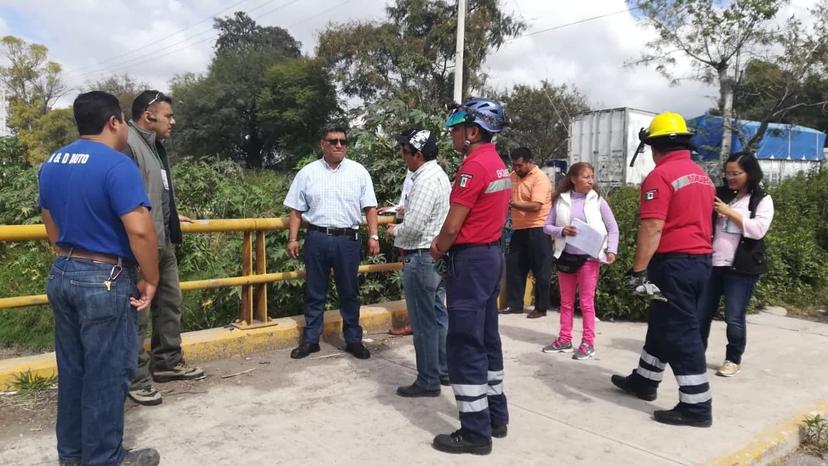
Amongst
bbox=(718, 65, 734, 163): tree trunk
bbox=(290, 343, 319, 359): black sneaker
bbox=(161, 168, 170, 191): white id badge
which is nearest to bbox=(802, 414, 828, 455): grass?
bbox=(290, 343, 319, 359): black sneaker

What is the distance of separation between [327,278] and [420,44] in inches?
1051

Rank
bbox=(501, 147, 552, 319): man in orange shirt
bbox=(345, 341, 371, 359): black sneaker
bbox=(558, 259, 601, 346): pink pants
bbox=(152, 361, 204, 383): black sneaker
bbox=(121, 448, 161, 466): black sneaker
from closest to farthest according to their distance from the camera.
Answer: bbox=(121, 448, 161, 466): black sneaker → bbox=(152, 361, 204, 383): black sneaker → bbox=(345, 341, 371, 359): black sneaker → bbox=(558, 259, 601, 346): pink pants → bbox=(501, 147, 552, 319): man in orange shirt

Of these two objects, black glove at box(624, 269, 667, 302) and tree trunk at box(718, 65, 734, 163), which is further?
tree trunk at box(718, 65, 734, 163)

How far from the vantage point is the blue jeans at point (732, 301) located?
4.70 meters

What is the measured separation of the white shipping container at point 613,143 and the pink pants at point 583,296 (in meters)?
16.7

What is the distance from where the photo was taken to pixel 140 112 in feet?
13.2

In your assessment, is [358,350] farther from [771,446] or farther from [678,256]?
[771,446]

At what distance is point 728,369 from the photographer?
15.8ft

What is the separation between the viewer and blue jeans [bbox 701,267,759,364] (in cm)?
470

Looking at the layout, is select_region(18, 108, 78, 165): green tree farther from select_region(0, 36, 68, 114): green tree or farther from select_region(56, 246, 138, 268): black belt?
select_region(56, 246, 138, 268): black belt

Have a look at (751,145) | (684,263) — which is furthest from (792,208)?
(751,145)

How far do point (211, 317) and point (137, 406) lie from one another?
218 cm

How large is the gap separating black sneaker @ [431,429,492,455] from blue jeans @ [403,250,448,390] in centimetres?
84

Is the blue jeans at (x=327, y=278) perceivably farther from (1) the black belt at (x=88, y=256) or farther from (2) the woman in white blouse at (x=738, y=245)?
(2) the woman in white blouse at (x=738, y=245)
